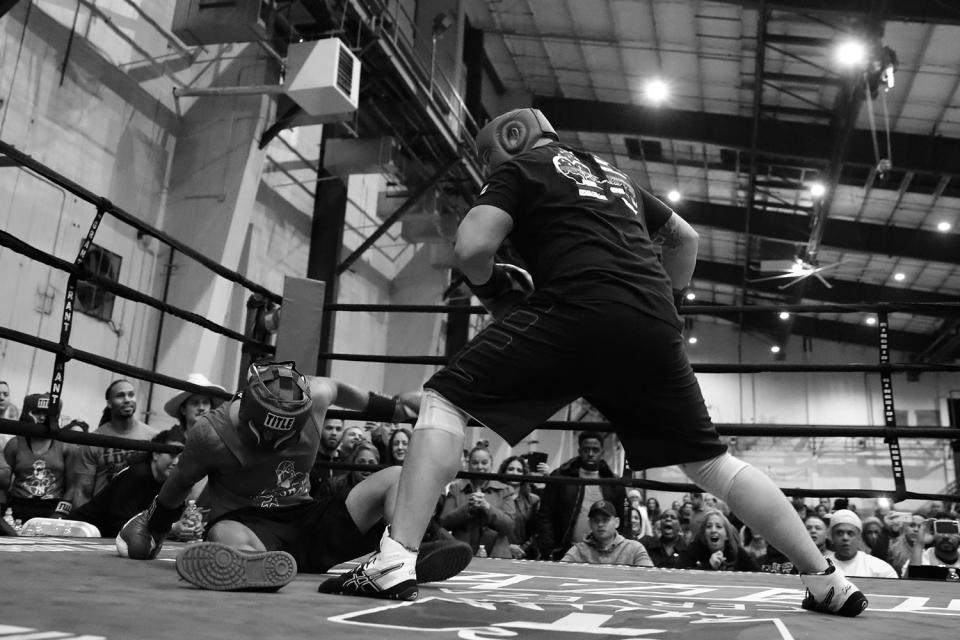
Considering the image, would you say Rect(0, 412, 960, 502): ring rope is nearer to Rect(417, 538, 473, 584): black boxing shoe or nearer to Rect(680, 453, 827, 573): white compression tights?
Rect(680, 453, 827, 573): white compression tights

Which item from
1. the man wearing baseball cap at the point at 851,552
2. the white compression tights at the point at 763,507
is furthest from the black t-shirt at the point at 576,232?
the man wearing baseball cap at the point at 851,552

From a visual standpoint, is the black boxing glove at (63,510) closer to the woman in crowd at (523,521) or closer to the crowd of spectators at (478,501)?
the crowd of spectators at (478,501)

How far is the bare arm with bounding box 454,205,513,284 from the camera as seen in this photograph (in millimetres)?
1673

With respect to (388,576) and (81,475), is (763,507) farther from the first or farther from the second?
(81,475)

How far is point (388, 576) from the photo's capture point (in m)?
1.54

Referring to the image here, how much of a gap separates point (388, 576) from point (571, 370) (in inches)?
20.9

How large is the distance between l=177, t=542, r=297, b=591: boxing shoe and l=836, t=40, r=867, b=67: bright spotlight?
9237mm

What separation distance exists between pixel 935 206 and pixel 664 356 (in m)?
13.2

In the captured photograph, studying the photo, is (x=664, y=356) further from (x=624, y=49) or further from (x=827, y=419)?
(x=827, y=419)

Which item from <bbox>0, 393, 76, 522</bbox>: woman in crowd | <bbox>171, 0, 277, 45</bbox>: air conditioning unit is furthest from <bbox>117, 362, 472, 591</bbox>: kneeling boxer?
<bbox>171, 0, 277, 45</bbox>: air conditioning unit

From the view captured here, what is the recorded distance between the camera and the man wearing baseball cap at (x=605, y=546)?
164 inches

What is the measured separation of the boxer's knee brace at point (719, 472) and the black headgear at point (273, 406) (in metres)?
0.92

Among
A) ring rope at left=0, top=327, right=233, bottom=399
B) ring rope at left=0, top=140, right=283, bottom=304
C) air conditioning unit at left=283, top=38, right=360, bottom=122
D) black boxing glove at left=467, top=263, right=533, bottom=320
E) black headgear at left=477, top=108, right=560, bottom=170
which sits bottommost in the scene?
ring rope at left=0, top=327, right=233, bottom=399

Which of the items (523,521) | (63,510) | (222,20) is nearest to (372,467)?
(63,510)
